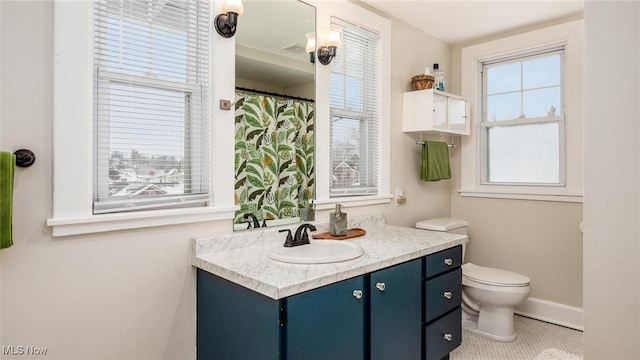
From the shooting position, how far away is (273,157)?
219 centimetres

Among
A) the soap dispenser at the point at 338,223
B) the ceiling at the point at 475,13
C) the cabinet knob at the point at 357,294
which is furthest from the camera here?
the ceiling at the point at 475,13

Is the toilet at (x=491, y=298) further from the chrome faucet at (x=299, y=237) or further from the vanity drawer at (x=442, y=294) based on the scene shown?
the chrome faucet at (x=299, y=237)

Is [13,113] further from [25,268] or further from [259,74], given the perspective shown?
[259,74]

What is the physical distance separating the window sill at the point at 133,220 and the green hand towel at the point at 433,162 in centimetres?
172

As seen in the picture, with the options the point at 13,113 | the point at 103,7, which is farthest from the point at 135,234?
the point at 103,7

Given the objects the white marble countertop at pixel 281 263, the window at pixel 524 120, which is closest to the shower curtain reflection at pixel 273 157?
the white marble countertop at pixel 281 263

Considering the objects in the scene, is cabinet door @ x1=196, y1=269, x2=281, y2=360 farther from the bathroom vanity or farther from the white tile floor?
the white tile floor

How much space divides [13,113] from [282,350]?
1.30m

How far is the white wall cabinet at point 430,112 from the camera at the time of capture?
2875 millimetres

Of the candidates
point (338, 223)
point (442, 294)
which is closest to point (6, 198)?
point (338, 223)

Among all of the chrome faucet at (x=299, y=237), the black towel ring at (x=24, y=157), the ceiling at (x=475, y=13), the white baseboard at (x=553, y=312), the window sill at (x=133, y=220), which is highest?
the ceiling at (x=475, y=13)

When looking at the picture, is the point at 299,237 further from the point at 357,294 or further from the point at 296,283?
the point at 296,283

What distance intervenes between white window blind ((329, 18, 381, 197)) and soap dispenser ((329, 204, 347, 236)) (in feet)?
0.72

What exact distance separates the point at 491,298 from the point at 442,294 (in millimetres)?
666
